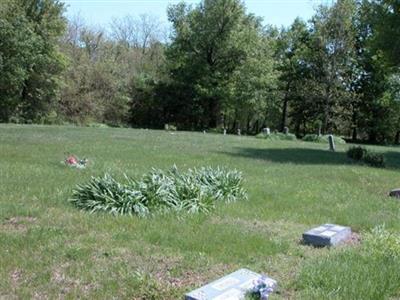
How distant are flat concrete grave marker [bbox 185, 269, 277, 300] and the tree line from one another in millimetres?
34224

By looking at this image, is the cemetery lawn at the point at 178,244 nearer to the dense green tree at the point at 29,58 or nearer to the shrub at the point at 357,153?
the shrub at the point at 357,153

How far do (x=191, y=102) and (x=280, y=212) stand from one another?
36.5 m

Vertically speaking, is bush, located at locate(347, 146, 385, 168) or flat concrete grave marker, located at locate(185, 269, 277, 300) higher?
bush, located at locate(347, 146, 385, 168)

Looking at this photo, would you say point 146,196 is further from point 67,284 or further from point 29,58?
point 29,58

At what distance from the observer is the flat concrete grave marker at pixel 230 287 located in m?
3.99

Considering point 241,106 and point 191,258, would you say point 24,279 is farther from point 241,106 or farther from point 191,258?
point 241,106

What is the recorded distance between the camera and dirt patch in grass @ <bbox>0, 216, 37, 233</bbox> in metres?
6.11

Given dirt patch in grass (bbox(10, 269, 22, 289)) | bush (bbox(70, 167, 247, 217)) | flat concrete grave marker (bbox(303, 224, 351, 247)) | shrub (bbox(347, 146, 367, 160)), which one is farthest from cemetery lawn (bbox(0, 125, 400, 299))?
shrub (bbox(347, 146, 367, 160))

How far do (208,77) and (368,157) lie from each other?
26.0m

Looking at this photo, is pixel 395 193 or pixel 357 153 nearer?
pixel 395 193

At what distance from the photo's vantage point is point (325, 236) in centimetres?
611

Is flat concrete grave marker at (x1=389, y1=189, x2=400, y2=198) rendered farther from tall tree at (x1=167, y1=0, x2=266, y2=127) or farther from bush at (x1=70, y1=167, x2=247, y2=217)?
tall tree at (x1=167, y1=0, x2=266, y2=127)

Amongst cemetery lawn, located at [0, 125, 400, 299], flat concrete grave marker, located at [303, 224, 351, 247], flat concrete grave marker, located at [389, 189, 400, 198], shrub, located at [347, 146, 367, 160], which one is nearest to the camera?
cemetery lawn, located at [0, 125, 400, 299]

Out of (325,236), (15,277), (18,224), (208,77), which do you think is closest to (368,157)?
(325,236)
